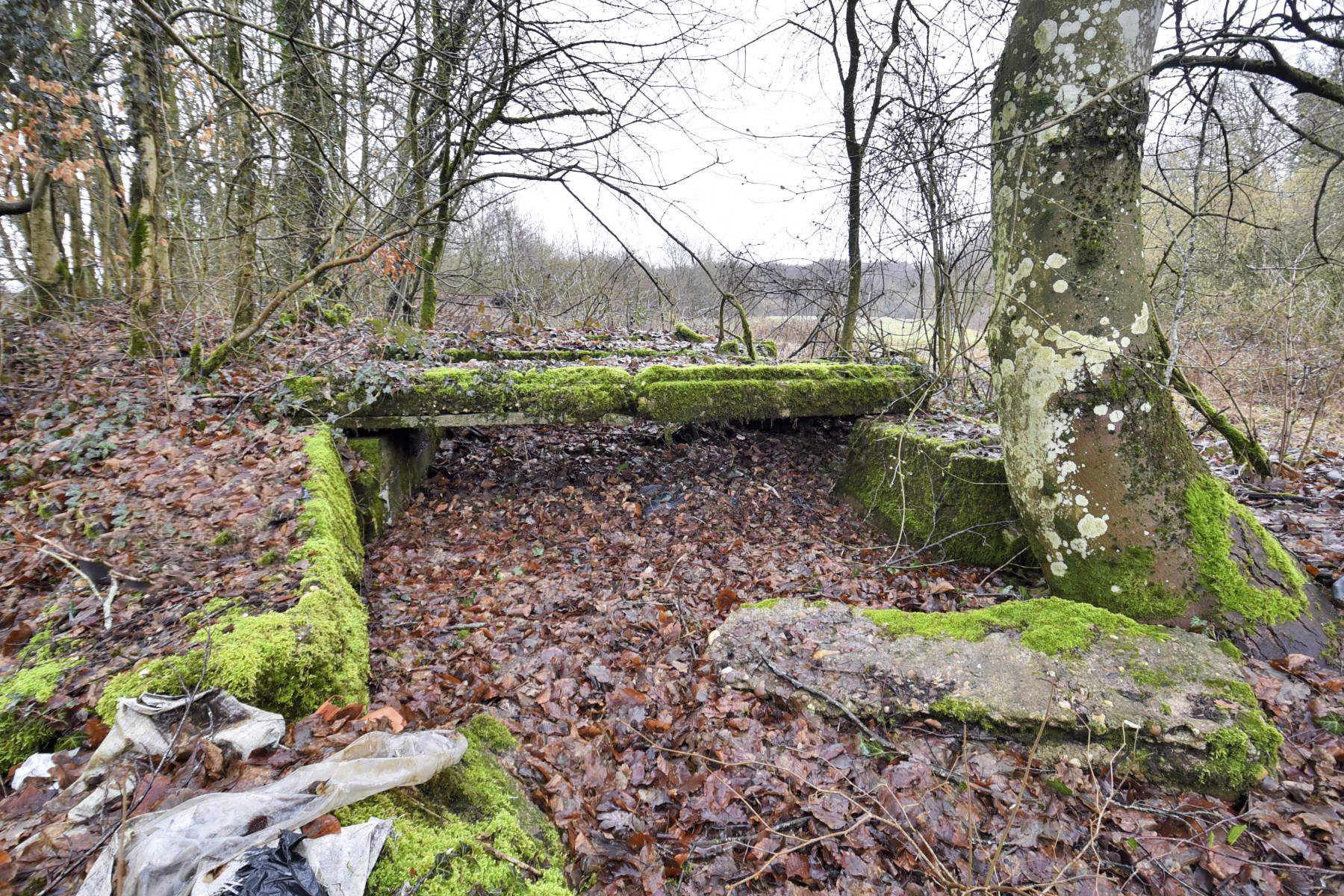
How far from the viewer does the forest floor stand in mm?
2193

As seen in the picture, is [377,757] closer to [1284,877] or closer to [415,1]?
[1284,877]

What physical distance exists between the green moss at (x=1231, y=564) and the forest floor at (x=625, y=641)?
296 mm

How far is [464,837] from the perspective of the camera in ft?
6.11

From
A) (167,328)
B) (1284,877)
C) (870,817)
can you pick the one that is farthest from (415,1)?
(1284,877)

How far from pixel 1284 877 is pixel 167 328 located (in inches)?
334

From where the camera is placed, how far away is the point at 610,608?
4.00 meters

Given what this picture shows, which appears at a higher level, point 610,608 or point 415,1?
point 415,1

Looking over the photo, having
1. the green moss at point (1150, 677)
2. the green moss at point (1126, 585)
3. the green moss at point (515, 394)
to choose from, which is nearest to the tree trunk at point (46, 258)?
the green moss at point (515, 394)

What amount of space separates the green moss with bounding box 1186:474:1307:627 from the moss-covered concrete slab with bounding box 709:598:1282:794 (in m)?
0.34

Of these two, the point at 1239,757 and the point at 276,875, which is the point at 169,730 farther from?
the point at 1239,757

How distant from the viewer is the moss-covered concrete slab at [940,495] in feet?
14.1

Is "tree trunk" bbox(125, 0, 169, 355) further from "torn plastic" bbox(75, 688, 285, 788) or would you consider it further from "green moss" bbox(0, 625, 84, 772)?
"torn plastic" bbox(75, 688, 285, 788)

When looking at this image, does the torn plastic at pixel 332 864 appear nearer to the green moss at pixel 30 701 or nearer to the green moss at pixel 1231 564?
the green moss at pixel 30 701

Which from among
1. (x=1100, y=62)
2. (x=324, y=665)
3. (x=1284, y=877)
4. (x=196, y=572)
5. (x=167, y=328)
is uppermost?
(x=1100, y=62)
